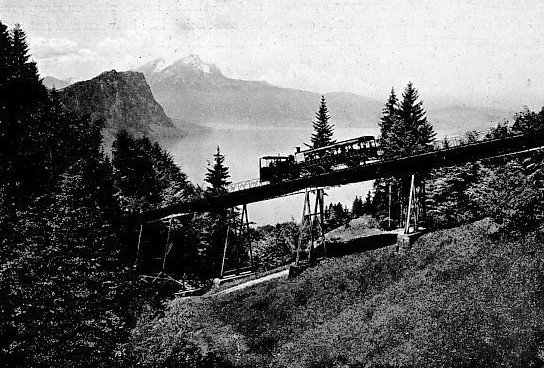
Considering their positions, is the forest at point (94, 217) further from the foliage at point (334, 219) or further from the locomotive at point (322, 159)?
the locomotive at point (322, 159)

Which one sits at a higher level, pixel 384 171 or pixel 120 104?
pixel 120 104

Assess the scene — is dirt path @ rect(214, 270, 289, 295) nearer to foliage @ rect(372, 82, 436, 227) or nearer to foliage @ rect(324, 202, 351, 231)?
foliage @ rect(372, 82, 436, 227)

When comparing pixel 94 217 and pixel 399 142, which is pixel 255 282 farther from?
pixel 399 142

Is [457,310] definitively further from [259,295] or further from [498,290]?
[259,295]

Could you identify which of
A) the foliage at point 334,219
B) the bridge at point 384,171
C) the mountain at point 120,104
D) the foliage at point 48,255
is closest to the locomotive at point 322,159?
the bridge at point 384,171

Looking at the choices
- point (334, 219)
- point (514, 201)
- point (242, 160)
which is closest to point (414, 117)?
point (334, 219)

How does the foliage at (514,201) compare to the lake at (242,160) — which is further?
the lake at (242,160)

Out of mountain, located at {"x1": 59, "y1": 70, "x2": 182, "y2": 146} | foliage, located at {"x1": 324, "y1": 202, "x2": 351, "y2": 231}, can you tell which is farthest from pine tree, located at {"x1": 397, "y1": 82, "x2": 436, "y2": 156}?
mountain, located at {"x1": 59, "y1": 70, "x2": 182, "y2": 146}
